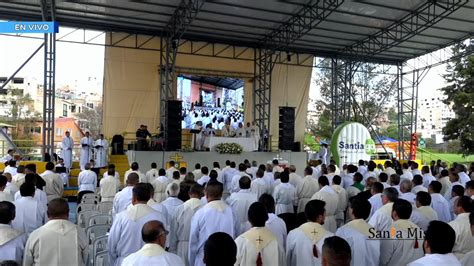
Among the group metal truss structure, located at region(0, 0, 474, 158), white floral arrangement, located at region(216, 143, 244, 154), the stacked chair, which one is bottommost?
the stacked chair

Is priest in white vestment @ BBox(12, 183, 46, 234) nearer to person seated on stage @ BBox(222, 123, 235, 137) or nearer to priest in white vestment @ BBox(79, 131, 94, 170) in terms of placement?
priest in white vestment @ BBox(79, 131, 94, 170)

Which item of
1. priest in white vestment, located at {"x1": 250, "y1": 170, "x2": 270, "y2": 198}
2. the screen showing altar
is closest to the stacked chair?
priest in white vestment, located at {"x1": 250, "y1": 170, "x2": 270, "y2": 198}

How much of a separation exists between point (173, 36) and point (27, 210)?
40.7ft

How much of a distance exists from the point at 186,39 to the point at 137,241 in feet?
53.2

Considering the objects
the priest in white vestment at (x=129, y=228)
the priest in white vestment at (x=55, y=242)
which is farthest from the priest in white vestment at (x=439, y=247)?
the priest in white vestment at (x=55, y=242)

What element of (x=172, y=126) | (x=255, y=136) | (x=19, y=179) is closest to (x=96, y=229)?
(x=19, y=179)

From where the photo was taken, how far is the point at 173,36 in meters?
16.6

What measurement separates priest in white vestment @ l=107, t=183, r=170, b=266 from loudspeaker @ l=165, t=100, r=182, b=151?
11.5 m

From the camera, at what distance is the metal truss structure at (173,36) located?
15.2m

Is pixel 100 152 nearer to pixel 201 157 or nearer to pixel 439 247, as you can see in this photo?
pixel 201 157

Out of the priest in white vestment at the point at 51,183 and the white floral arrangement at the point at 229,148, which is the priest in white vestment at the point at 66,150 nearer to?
the white floral arrangement at the point at 229,148

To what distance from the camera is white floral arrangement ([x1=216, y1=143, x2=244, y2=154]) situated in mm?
Answer: 16094

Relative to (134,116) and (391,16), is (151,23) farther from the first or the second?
(391,16)

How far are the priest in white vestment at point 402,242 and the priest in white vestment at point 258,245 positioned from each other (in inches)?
45.0
